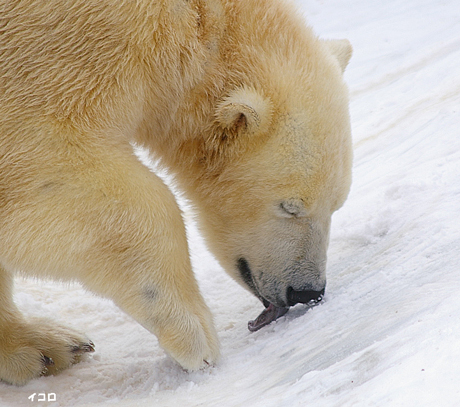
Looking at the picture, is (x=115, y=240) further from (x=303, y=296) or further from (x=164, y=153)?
(x=303, y=296)

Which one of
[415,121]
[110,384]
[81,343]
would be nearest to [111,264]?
[110,384]

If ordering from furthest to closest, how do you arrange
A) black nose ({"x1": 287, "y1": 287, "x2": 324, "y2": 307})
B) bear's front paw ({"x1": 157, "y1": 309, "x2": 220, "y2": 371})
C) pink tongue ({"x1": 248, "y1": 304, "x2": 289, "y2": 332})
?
pink tongue ({"x1": 248, "y1": 304, "x2": 289, "y2": 332}), black nose ({"x1": 287, "y1": 287, "x2": 324, "y2": 307}), bear's front paw ({"x1": 157, "y1": 309, "x2": 220, "y2": 371})

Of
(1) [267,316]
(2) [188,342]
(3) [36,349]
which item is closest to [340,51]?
(1) [267,316]

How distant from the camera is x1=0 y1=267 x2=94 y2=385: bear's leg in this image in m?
3.15

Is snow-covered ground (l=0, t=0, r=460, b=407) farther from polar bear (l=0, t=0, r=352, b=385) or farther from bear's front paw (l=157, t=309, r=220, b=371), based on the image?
polar bear (l=0, t=0, r=352, b=385)

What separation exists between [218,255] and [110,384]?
2.66ft

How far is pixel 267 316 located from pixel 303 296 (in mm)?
254

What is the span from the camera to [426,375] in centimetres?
179

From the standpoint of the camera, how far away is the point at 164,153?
3125mm

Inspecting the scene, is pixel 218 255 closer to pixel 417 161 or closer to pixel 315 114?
pixel 315 114

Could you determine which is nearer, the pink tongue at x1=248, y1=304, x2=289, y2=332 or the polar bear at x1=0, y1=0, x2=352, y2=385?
the polar bear at x1=0, y1=0, x2=352, y2=385

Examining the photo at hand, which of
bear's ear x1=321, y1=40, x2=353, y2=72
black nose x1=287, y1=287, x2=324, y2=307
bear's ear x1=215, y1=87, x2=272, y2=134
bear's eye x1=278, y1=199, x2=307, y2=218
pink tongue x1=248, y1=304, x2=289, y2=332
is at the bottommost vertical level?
pink tongue x1=248, y1=304, x2=289, y2=332

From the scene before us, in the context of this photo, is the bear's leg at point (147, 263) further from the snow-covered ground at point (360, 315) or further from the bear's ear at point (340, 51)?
the bear's ear at point (340, 51)

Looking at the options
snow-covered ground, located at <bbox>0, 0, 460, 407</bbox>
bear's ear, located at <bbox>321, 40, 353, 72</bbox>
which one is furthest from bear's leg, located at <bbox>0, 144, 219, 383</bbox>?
bear's ear, located at <bbox>321, 40, 353, 72</bbox>
